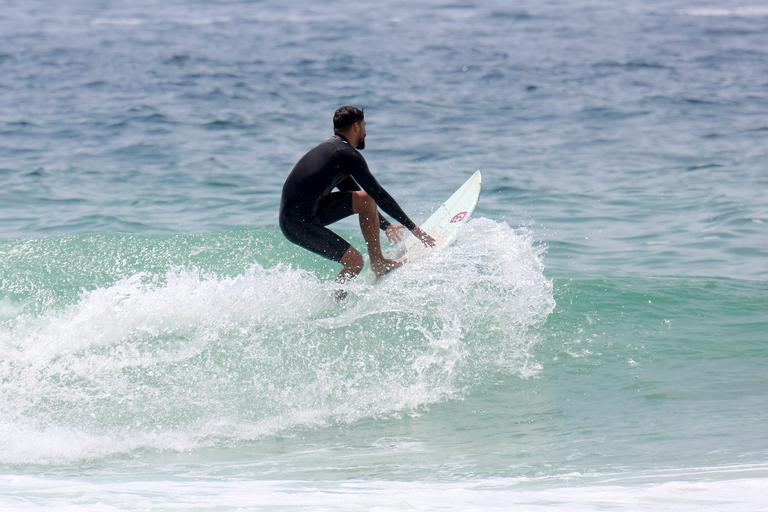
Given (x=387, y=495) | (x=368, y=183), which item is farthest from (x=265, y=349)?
(x=387, y=495)

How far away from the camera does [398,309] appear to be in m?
8.13

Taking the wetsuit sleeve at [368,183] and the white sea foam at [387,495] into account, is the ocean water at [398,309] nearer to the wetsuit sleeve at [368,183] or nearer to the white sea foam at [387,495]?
the white sea foam at [387,495]

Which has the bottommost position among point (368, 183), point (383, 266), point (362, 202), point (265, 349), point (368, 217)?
point (265, 349)

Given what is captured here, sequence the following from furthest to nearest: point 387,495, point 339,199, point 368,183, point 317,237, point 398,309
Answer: point 398,309
point 339,199
point 317,237
point 368,183
point 387,495

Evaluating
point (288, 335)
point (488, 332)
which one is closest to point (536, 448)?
point (488, 332)

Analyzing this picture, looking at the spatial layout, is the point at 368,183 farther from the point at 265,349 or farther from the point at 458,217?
the point at 265,349

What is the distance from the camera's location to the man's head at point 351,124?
762 centimetres

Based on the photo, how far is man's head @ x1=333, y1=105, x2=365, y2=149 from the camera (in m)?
7.62

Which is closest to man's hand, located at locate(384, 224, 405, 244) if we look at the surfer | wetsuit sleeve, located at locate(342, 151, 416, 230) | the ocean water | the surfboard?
the surfboard

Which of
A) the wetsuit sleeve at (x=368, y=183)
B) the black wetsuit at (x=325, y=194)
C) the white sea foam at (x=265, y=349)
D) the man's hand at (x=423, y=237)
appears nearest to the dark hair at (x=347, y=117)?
the black wetsuit at (x=325, y=194)

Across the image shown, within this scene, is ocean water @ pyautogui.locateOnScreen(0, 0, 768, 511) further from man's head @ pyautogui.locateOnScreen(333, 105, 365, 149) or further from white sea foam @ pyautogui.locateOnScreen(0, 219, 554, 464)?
man's head @ pyautogui.locateOnScreen(333, 105, 365, 149)

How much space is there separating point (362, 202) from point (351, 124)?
0.62 m

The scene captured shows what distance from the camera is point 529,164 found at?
602 inches

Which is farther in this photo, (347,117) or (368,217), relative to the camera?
(368,217)
